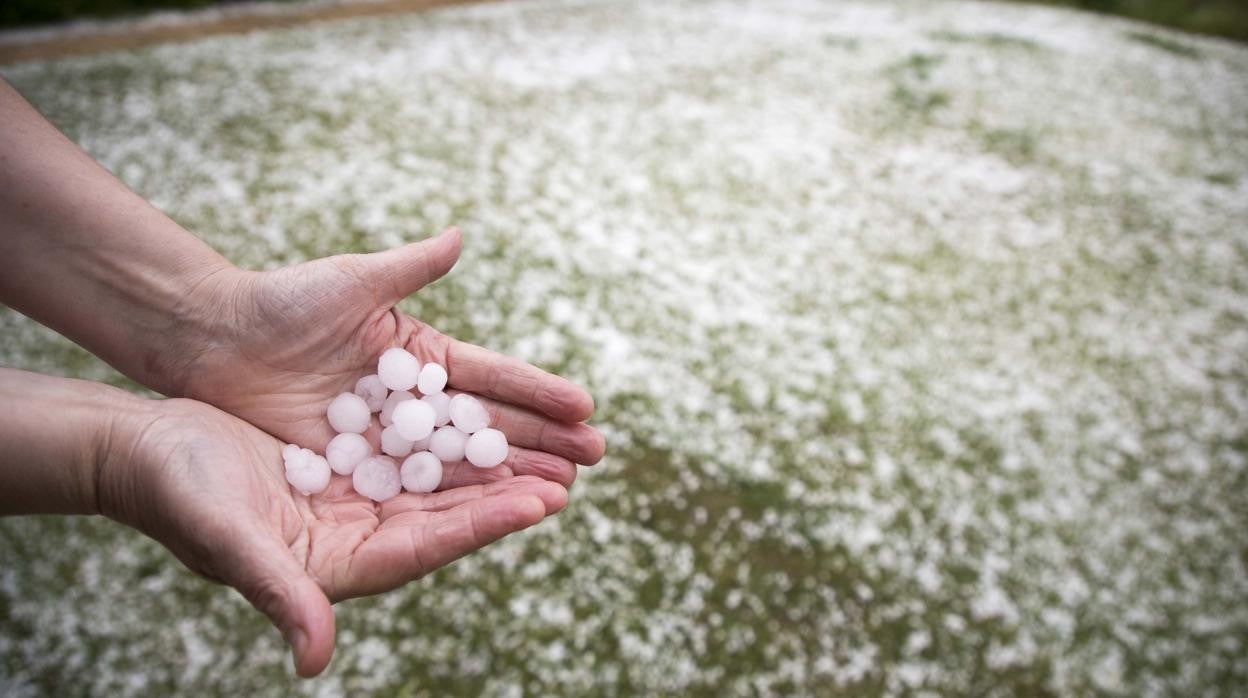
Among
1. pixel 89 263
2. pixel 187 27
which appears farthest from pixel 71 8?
pixel 89 263

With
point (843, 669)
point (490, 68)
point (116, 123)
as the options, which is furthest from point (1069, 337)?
point (116, 123)

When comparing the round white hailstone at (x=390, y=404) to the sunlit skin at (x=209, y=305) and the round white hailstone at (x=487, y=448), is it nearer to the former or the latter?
the sunlit skin at (x=209, y=305)

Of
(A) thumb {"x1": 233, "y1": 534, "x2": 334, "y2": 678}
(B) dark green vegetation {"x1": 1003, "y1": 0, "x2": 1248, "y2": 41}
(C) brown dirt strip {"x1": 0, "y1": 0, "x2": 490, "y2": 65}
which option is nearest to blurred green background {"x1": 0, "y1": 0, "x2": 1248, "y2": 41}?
(B) dark green vegetation {"x1": 1003, "y1": 0, "x2": 1248, "y2": 41}

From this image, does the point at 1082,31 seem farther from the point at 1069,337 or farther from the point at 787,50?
the point at 1069,337

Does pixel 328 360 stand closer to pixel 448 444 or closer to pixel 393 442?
pixel 393 442

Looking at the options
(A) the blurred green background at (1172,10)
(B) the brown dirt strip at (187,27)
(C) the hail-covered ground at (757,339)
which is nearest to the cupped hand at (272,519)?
(C) the hail-covered ground at (757,339)

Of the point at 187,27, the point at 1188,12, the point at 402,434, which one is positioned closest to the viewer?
the point at 402,434
